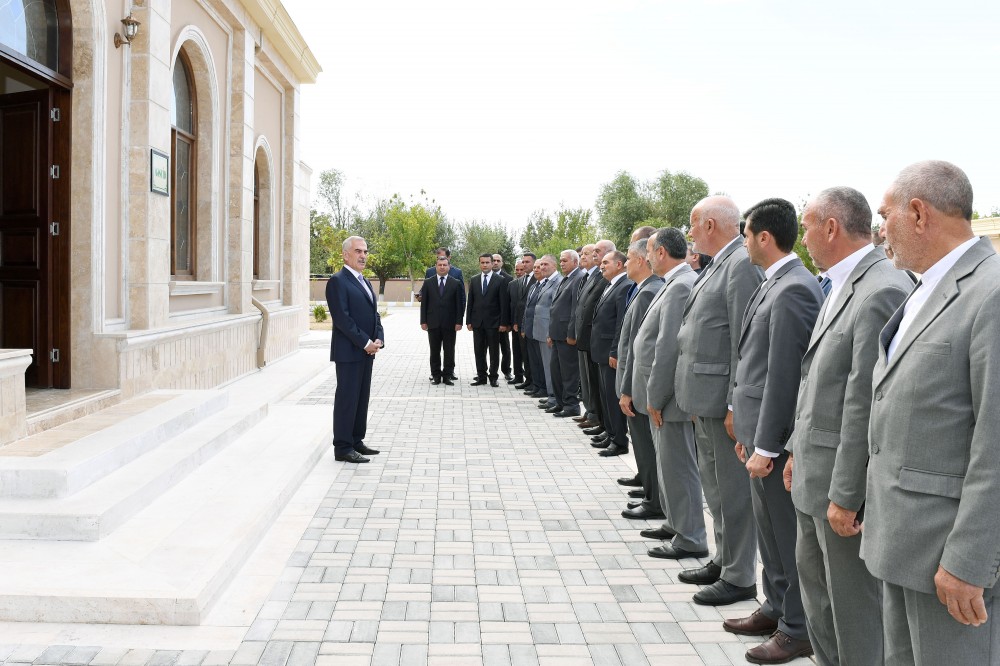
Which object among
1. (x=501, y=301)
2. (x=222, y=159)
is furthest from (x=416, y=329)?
(x=222, y=159)

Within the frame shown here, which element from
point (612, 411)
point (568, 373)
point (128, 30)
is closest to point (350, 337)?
point (612, 411)

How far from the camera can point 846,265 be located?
322cm

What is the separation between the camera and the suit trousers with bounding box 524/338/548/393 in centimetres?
1252

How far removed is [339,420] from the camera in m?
7.64

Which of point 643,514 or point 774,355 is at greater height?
point 774,355

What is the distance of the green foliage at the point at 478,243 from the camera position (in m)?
63.0

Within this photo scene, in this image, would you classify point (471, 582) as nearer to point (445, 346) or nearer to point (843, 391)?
point (843, 391)

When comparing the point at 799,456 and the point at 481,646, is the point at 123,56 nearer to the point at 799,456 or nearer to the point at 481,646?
the point at 481,646

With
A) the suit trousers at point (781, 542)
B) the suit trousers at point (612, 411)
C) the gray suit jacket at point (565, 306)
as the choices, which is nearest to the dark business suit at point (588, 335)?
the suit trousers at point (612, 411)

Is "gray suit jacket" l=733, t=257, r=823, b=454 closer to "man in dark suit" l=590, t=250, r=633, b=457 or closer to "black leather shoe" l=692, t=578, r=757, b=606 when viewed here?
"black leather shoe" l=692, t=578, r=757, b=606

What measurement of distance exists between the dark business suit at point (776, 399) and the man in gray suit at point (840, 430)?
0.99 ft

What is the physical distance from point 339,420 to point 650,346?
11.3ft

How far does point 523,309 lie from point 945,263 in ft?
36.9

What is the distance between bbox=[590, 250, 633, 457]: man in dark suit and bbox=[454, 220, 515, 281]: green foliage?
53430mm
